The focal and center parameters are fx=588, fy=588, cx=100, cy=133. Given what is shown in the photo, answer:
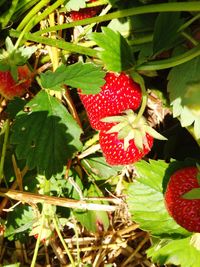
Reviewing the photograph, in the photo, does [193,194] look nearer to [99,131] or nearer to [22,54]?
[99,131]

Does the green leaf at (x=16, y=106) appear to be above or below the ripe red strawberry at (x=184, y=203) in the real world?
above

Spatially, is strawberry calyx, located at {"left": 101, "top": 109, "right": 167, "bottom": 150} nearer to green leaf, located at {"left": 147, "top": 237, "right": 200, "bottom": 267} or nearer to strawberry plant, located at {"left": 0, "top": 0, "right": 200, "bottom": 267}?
strawberry plant, located at {"left": 0, "top": 0, "right": 200, "bottom": 267}

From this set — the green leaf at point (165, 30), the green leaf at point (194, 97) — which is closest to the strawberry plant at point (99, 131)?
the green leaf at point (165, 30)

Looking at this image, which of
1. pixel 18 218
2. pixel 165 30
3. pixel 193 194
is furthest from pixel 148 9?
pixel 18 218

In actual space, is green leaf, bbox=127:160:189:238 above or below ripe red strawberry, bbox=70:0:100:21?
below

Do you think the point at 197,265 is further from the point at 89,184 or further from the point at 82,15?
the point at 82,15

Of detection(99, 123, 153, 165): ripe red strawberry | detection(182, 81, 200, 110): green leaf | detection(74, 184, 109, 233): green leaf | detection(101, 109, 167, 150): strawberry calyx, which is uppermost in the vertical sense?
detection(182, 81, 200, 110): green leaf

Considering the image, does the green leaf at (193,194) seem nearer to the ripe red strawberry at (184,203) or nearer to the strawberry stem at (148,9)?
the ripe red strawberry at (184,203)

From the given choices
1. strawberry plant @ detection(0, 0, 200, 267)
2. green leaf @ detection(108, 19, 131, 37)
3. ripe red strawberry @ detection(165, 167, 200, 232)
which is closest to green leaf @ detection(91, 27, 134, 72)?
strawberry plant @ detection(0, 0, 200, 267)
